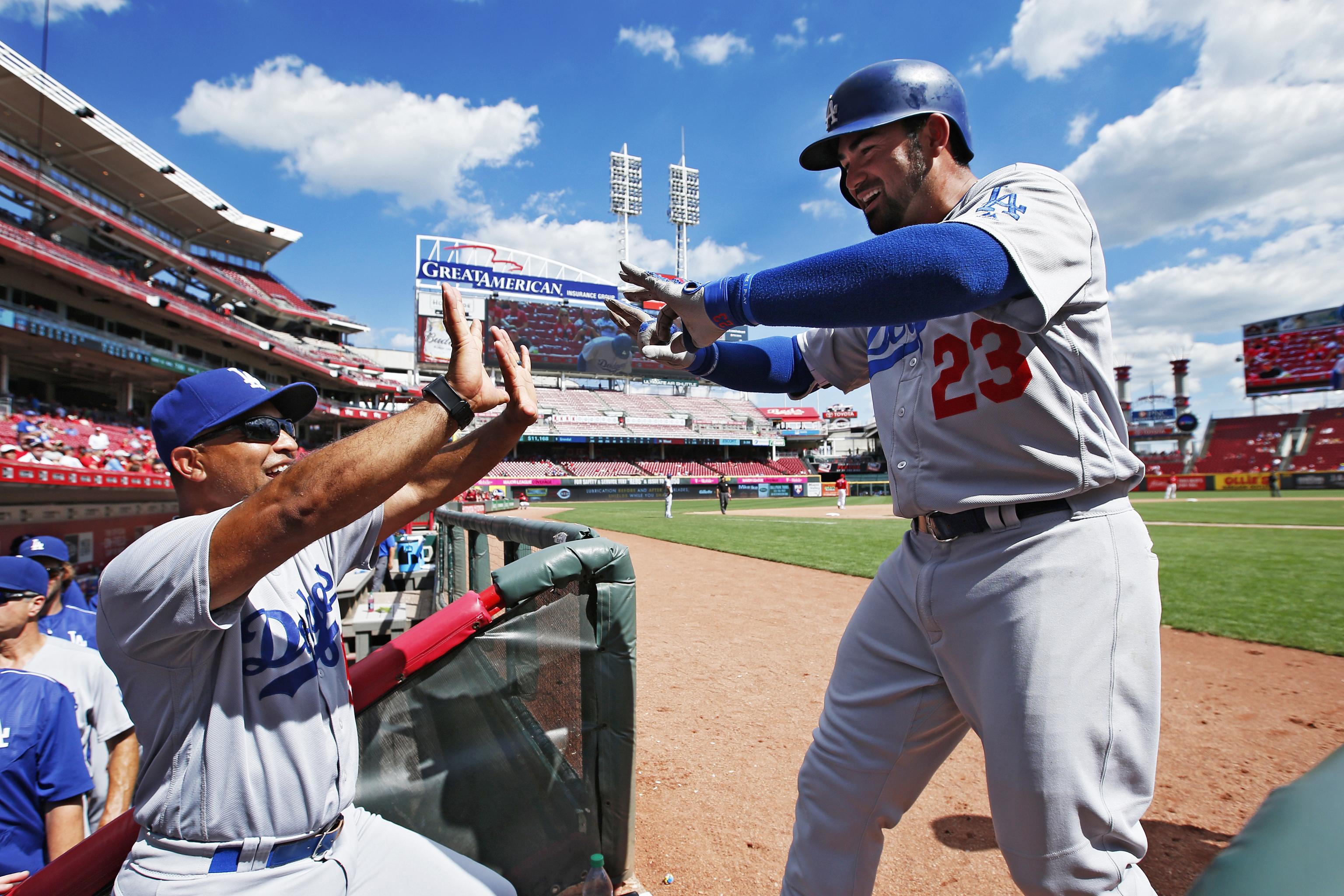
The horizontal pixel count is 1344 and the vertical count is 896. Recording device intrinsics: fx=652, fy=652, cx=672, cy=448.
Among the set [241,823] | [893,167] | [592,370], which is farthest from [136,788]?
[592,370]

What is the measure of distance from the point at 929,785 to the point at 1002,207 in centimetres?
290

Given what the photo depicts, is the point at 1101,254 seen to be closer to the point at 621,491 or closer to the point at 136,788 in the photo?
the point at 136,788

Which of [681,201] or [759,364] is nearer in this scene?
[759,364]

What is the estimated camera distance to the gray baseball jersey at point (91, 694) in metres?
2.65

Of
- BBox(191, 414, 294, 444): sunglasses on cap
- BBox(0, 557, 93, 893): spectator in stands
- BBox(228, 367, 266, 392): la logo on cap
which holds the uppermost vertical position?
BBox(228, 367, 266, 392): la logo on cap

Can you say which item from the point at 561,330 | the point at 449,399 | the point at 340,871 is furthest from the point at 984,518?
the point at 561,330

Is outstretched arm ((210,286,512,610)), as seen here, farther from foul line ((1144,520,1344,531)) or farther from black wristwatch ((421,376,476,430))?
foul line ((1144,520,1344,531))

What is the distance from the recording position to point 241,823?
1371 millimetres

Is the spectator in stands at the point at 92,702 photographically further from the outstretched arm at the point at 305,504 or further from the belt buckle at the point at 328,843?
the outstretched arm at the point at 305,504

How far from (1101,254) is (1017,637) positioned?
0.84 m

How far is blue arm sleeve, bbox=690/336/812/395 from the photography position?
7.38ft

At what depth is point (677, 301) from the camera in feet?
5.16

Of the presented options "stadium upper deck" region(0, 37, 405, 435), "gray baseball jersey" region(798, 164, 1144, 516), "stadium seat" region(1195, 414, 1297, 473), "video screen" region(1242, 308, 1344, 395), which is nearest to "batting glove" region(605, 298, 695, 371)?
"gray baseball jersey" region(798, 164, 1144, 516)

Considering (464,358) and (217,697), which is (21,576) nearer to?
(217,697)
